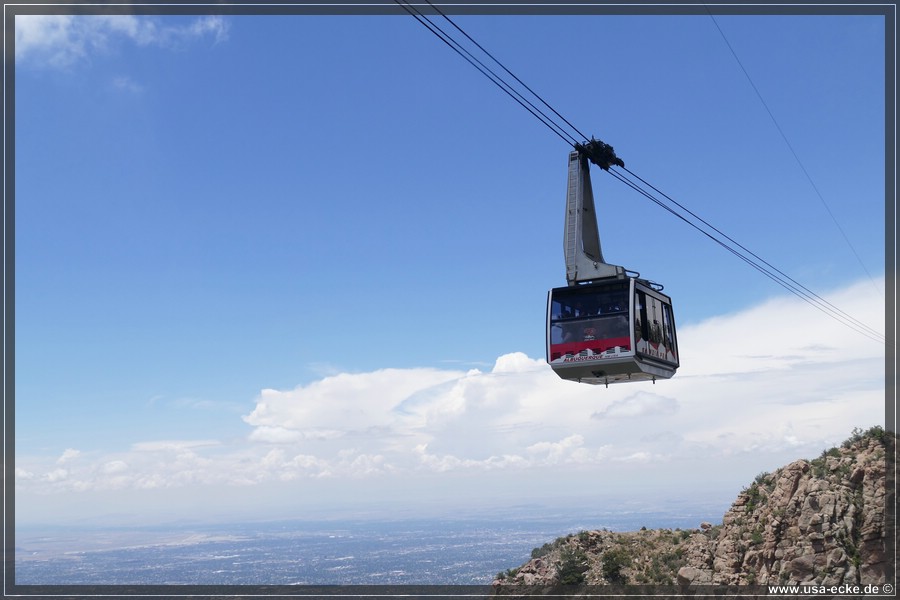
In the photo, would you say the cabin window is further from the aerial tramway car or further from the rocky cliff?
Result: the rocky cliff

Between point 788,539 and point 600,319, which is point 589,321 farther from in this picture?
point 788,539

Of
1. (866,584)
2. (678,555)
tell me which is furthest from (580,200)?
(678,555)

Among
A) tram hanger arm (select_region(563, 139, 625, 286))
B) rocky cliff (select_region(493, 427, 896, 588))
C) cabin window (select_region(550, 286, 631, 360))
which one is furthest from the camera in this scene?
rocky cliff (select_region(493, 427, 896, 588))

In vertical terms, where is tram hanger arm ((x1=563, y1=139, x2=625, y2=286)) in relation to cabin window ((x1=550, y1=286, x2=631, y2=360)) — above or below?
above

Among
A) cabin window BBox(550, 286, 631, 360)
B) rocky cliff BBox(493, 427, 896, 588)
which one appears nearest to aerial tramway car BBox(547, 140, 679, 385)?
cabin window BBox(550, 286, 631, 360)

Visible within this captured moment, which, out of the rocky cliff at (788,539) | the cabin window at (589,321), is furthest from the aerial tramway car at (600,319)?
the rocky cliff at (788,539)

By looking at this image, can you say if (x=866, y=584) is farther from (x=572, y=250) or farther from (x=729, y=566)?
(x=572, y=250)
